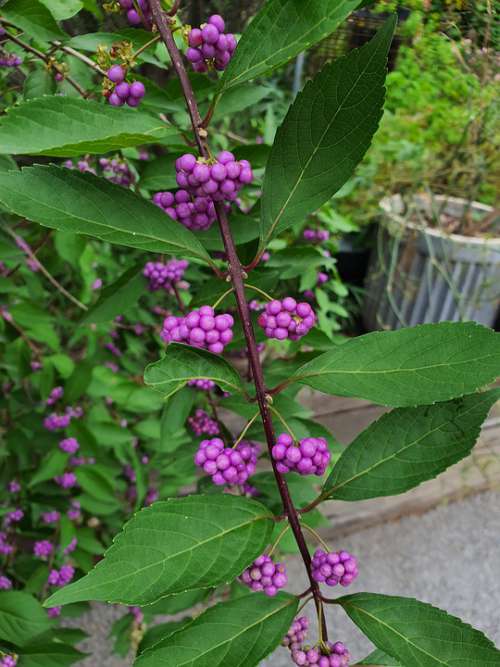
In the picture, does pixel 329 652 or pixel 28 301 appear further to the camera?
pixel 28 301

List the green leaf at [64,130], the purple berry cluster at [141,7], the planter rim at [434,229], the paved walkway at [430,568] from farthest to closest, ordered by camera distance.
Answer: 1. the planter rim at [434,229]
2. the paved walkway at [430,568]
3. the purple berry cluster at [141,7]
4. the green leaf at [64,130]

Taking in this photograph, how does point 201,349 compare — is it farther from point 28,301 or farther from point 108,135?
point 28,301

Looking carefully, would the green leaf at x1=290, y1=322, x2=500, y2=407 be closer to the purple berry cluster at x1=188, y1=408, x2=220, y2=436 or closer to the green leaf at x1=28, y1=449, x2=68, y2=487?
the purple berry cluster at x1=188, y1=408, x2=220, y2=436

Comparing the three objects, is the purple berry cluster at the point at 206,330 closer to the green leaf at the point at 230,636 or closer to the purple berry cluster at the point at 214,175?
the purple berry cluster at the point at 214,175

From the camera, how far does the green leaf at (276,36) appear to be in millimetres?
365

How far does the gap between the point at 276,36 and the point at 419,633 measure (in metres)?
0.41

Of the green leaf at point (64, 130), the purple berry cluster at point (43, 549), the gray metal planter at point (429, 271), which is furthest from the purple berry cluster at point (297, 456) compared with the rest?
the gray metal planter at point (429, 271)

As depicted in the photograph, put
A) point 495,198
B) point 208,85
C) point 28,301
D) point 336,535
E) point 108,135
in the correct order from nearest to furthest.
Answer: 1. point 108,135
2. point 208,85
3. point 28,301
4. point 336,535
5. point 495,198

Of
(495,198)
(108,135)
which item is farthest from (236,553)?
(495,198)

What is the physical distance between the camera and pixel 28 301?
0.97m

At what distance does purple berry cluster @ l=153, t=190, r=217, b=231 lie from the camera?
46cm

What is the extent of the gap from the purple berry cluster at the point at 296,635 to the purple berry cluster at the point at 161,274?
430 mm

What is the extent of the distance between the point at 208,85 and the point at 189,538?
41cm

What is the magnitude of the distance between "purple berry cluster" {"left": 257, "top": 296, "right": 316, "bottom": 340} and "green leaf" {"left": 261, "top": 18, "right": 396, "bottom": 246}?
0.17 feet
